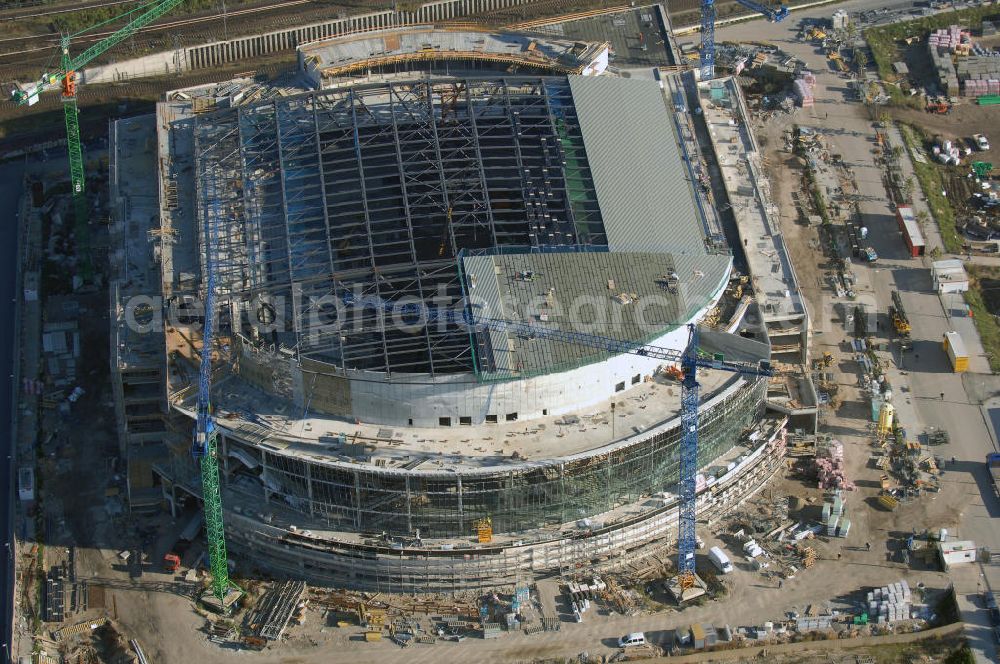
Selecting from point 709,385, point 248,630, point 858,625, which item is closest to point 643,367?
point 709,385

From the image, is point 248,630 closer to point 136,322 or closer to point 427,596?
point 427,596

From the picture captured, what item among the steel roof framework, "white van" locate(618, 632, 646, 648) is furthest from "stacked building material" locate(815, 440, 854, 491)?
the steel roof framework

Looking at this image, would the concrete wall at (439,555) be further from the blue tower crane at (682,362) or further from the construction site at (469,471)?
the blue tower crane at (682,362)

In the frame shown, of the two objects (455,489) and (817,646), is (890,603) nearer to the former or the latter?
(817,646)

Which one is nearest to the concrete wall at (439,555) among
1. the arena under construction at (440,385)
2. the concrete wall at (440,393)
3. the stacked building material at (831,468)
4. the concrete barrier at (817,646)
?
the arena under construction at (440,385)

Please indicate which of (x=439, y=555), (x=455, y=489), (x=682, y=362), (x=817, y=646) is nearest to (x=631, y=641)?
(x=817, y=646)
